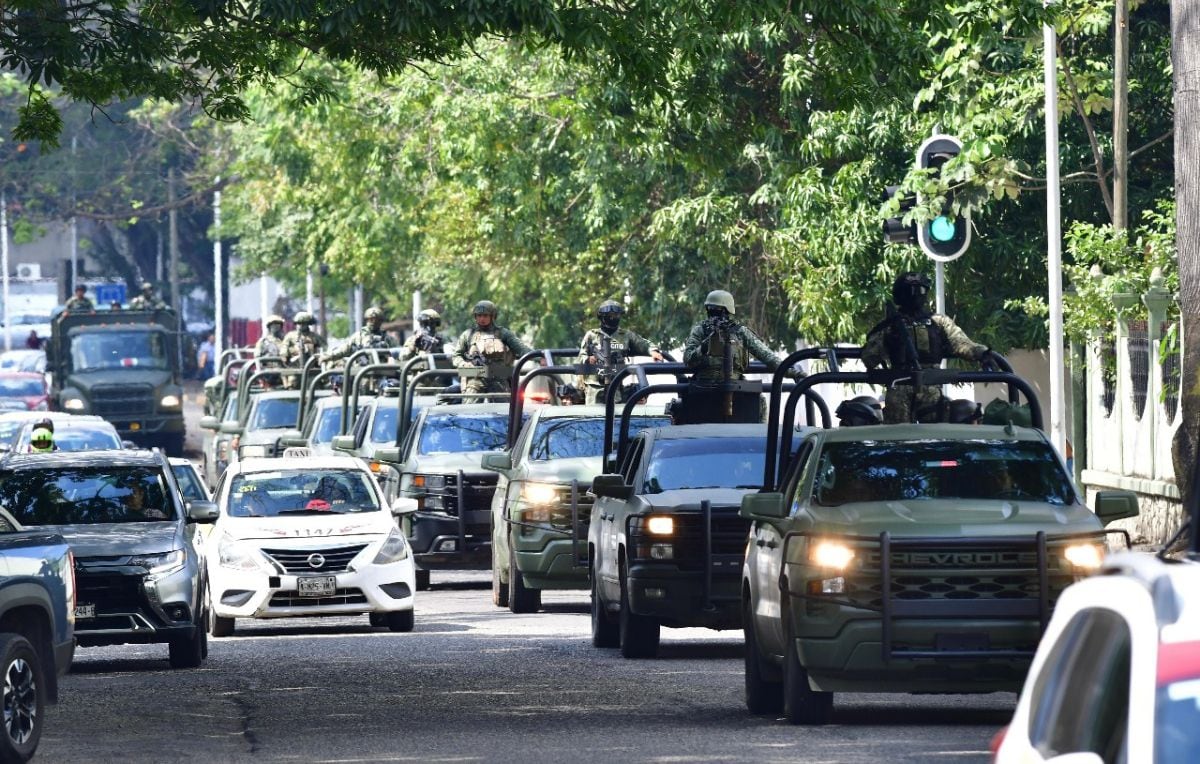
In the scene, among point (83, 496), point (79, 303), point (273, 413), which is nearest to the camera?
point (83, 496)

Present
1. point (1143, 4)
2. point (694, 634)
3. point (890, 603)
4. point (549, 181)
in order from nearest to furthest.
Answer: point (890, 603) < point (694, 634) < point (1143, 4) < point (549, 181)

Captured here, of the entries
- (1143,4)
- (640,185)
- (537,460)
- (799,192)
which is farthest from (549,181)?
(537,460)

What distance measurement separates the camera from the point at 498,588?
22547mm

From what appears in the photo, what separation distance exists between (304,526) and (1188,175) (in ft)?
24.9

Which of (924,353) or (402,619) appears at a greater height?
(924,353)

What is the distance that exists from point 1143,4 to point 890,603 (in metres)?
20.3

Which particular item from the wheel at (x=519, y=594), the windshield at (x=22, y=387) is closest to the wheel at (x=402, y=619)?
the wheel at (x=519, y=594)

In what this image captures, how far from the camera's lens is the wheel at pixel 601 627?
701 inches

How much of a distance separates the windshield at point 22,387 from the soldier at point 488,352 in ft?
108

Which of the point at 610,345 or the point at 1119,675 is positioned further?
the point at 610,345

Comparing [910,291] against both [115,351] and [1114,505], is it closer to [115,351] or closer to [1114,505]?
[1114,505]

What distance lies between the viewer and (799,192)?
103ft

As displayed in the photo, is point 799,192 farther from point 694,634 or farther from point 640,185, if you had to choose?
point 694,634

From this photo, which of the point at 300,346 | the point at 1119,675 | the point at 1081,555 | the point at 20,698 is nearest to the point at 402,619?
the point at 20,698
